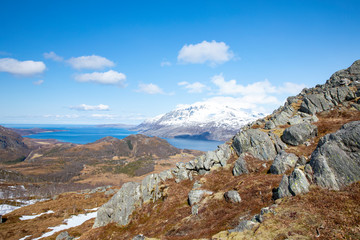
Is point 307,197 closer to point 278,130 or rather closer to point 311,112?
point 278,130

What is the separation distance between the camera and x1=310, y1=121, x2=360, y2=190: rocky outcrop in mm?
19156

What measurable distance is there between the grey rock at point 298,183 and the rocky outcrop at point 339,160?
144cm

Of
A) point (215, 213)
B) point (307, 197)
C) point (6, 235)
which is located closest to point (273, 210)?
point (307, 197)

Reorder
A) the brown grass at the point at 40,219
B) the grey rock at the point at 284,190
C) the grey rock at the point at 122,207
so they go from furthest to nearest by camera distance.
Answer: the brown grass at the point at 40,219 < the grey rock at the point at 122,207 < the grey rock at the point at 284,190

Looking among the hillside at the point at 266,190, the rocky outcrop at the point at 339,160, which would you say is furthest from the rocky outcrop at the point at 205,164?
the rocky outcrop at the point at 339,160

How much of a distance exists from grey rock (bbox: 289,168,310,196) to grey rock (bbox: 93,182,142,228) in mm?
34542

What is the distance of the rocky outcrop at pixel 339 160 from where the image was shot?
62.8 ft

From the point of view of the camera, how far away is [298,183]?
2000 centimetres

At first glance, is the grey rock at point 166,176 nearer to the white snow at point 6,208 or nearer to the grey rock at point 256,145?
the grey rock at point 256,145

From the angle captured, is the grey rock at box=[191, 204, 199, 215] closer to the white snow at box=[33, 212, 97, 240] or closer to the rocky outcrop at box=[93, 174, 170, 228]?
the rocky outcrop at box=[93, 174, 170, 228]

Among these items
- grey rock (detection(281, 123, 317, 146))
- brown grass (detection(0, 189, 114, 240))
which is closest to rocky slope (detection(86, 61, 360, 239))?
grey rock (detection(281, 123, 317, 146))

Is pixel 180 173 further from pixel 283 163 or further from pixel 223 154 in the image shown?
pixel 283 163

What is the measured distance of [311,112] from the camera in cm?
5631

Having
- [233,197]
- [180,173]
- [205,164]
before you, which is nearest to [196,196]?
[233,197]
